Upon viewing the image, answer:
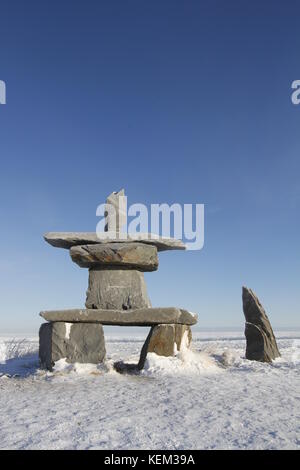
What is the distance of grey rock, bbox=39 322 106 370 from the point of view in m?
7.12

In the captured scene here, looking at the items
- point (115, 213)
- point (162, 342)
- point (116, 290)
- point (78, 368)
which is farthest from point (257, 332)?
point (78, 368)

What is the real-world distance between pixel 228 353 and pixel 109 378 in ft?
10.6

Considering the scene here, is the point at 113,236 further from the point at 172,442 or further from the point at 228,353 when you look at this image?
the point at 172,442

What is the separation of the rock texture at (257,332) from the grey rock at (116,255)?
283 centimetres

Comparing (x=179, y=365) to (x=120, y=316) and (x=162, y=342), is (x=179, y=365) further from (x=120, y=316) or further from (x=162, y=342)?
(x=120, y=316)

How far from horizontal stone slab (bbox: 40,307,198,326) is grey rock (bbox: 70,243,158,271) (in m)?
1.02

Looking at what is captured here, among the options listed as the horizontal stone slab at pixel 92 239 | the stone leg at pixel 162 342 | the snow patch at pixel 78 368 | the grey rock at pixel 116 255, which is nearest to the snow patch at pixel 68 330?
the snow patch at pixel 78 368

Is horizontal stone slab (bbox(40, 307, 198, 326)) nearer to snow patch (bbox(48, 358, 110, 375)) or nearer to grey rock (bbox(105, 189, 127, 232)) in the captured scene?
snow patch (bbox(48, 358, 110, 375))

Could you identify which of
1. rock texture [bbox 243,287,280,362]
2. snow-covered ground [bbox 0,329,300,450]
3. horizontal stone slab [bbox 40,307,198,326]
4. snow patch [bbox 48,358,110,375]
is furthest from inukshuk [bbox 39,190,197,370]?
rock texture [bbox 243,287,280,362]

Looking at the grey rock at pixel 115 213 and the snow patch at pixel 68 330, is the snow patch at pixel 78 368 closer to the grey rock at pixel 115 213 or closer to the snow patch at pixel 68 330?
the snow patch at pixel 68 330

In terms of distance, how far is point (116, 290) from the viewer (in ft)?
25.9

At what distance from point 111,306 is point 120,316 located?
55cm
